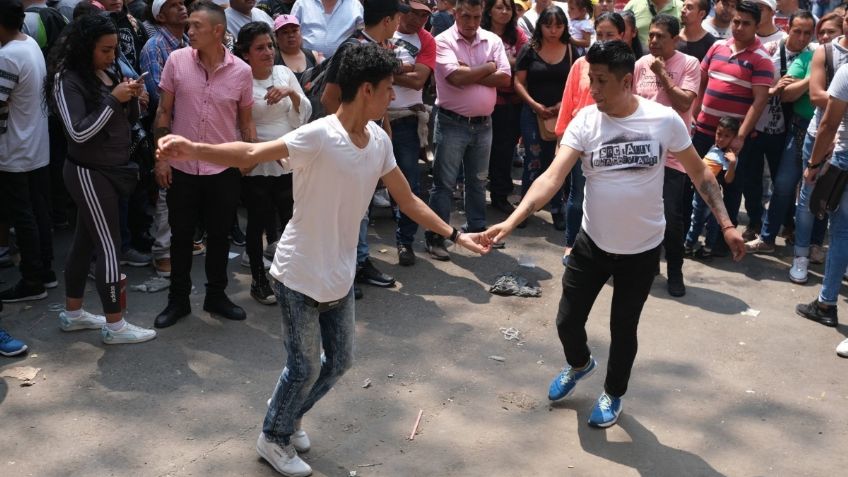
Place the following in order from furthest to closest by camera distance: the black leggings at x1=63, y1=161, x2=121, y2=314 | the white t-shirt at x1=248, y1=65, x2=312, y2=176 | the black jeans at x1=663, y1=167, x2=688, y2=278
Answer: the black jeans at x1=663, y1=167, x2=688, y2=278, the white t-shirt at x1=248, y1=65, x2=312, y2=176, the black leggings at x1=63, y1=161, x2=121, y2=314

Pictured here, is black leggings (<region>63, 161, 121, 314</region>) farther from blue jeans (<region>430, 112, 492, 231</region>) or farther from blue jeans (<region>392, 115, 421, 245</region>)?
blue jeans (<region>430, 112, 492, 231</region>)

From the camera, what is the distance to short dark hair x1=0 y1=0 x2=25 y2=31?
19.4ft

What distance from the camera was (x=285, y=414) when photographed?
445cm

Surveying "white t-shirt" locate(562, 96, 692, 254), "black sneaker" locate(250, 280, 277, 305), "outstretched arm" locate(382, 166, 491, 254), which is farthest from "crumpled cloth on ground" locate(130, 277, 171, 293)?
"white t-shirt" locate(562, 96, 692, 254)

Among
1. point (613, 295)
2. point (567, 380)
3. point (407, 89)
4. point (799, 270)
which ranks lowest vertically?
point (799, 270)

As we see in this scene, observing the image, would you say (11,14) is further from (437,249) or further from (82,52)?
(437,249)

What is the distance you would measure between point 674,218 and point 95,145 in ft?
14.1

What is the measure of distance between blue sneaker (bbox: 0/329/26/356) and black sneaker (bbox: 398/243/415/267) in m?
3.00

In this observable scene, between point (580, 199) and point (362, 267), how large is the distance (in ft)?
6.38

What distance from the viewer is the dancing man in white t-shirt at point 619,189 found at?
15.6 ft

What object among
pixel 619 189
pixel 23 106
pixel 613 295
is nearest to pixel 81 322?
pixel 23 106

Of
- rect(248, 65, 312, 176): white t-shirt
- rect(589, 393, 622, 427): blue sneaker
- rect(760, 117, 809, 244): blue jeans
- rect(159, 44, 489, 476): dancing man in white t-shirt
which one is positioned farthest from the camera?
rect(760, 117, 809, 244): blue jeans

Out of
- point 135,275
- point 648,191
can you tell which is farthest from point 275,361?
point 648,191

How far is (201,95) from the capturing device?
5961mm
